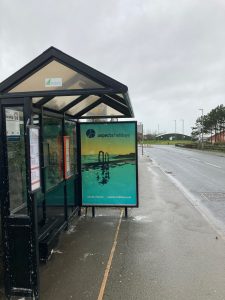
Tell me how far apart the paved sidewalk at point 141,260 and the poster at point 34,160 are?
1324 mm

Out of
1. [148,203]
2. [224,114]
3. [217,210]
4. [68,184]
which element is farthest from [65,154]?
[224,114]

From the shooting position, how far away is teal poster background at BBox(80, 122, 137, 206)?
23.5 feet

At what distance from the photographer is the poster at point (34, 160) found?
363cm

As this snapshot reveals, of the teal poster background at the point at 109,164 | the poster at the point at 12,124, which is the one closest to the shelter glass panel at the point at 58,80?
the poster at the point at 12,124

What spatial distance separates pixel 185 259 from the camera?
495 cm

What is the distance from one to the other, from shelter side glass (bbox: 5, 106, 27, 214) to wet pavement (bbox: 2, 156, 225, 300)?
1.01 m

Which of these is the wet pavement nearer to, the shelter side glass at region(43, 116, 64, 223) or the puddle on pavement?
the puddle on pavement

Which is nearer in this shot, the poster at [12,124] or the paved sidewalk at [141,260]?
the paved sidewalk at [141,260]

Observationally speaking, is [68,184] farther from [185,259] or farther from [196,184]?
[196,184]

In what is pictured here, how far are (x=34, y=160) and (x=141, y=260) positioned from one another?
2.31 meters

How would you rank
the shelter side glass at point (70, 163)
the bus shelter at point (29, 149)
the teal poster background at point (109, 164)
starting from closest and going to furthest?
1. the bus shelter at point (29, 149)
2. the shelter side glass at point (70, 163)
3. the teal poster background at point (109, 164)

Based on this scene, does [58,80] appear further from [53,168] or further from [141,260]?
[141,260]

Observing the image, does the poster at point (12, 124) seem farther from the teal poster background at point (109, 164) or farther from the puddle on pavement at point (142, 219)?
the puddle on pavement at point (142, 219)

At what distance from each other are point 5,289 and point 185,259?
8.38 feet
